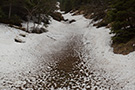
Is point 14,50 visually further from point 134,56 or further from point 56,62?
A: point 134,56

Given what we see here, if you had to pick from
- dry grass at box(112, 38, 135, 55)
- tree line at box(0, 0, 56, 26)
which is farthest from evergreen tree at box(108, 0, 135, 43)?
tree line at box(0, 0, 56, 26)

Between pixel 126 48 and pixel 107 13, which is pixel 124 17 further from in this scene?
pixel 126 48

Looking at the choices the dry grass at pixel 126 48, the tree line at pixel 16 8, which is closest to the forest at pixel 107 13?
the tree line at pixel 16 8

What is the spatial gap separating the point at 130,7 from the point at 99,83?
28.3ft

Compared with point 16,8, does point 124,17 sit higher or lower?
lower


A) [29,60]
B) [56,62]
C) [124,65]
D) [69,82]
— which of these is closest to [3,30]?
[29,60]

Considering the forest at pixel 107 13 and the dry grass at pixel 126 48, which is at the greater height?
the forest at pixel 107 13

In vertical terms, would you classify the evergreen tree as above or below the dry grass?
above

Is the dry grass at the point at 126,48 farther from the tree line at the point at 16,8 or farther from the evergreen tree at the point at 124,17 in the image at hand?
the tree line at the point at 16,8

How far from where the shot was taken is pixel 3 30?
1639 cm

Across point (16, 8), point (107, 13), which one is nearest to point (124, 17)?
point (107, 13)

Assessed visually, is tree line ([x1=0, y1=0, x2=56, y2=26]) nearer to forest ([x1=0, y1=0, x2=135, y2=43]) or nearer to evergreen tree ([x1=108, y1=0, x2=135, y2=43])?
forest ([x1=0, y1=0, x2=135, y2=43])

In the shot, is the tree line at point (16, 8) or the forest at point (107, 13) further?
the tree line at point (16, 8)

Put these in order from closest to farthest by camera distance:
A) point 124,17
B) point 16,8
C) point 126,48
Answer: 1. point 126,48
2. point 124,17
3. point 16,8
